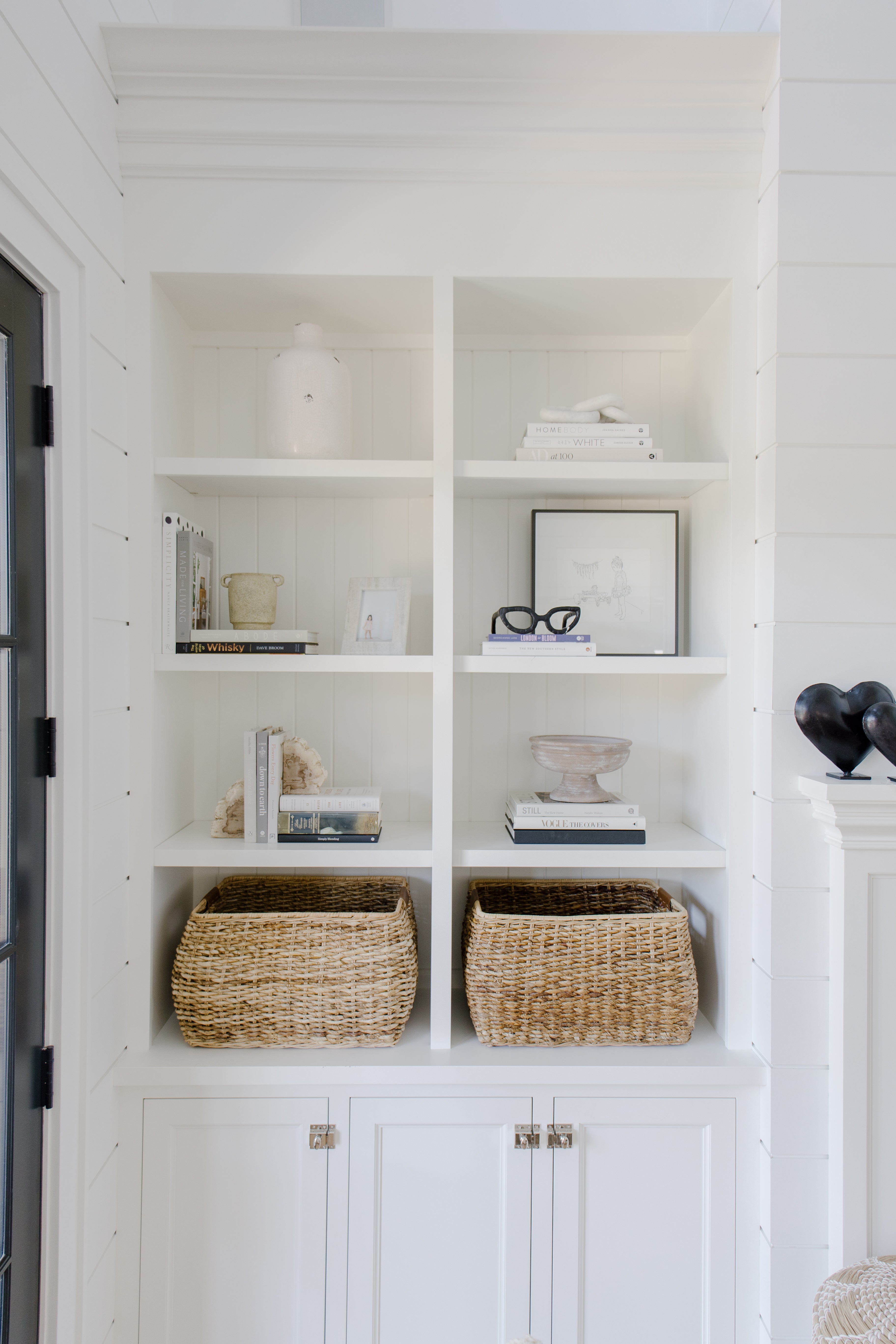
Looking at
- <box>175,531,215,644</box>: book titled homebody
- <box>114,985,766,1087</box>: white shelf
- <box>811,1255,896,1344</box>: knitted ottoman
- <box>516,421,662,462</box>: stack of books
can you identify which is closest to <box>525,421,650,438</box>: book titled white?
<box>516,421,662,462</box>: stack of books

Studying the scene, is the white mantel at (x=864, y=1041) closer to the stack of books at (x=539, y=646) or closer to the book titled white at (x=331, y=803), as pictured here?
the stack of books at (x=539, y=646)

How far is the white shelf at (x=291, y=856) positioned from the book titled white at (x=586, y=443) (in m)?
0.83

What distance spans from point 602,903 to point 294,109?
1.75 m

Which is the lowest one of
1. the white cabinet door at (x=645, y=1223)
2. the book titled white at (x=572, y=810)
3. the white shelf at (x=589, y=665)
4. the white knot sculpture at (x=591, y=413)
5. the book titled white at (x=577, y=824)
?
the white cabinet door at (x=645, y=1223)

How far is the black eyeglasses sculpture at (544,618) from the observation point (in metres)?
1.65

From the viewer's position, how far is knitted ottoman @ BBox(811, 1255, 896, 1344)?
119 centimetres

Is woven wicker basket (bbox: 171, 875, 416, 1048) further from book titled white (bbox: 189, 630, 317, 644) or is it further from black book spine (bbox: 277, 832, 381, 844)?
book titled white (bbox: 189, 630, 317, 644)

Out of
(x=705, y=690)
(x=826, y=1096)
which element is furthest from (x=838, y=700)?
(x=826, y=1096)

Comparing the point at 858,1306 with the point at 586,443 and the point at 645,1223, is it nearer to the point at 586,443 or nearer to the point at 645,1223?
the point at 645,1223

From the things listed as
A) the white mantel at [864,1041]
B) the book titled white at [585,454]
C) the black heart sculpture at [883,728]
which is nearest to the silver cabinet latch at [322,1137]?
the white mantel at [864,1041]

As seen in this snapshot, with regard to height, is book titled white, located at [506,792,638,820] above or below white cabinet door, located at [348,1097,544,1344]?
above

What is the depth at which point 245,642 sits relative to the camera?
1604mm

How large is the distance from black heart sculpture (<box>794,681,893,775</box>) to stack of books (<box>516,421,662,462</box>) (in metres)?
0.57

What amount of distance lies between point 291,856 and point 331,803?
13cm
